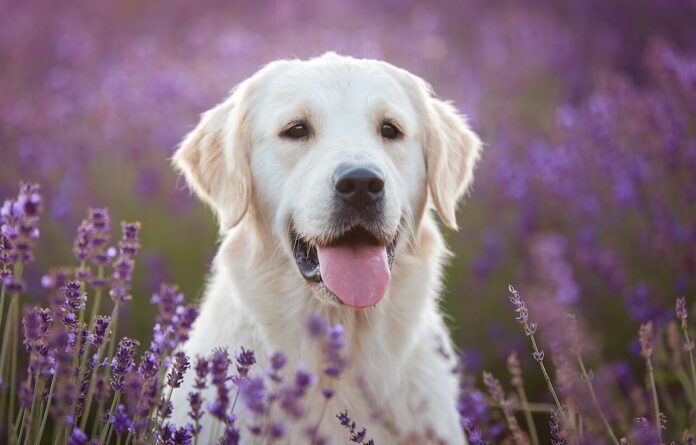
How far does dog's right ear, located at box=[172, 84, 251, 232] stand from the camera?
9.04 feet

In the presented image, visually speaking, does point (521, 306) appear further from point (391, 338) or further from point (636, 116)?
point (636, 116)

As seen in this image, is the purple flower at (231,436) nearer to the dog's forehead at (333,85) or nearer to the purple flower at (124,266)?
the purple flower at (124,266)

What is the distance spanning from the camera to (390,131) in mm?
2740

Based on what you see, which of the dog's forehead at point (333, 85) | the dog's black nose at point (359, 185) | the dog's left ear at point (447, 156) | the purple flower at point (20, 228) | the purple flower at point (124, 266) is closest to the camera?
the purple flower at point (20, 228)

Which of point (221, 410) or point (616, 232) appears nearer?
point (221, 410)

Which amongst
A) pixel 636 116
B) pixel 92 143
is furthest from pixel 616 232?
pixel 92 143

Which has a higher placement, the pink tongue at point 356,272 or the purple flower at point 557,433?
the pink tongue at point 356,272

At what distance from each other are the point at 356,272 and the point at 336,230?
167 mm

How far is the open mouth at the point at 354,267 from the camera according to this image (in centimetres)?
246

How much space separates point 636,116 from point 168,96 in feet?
10.3

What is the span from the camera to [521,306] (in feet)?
5.90

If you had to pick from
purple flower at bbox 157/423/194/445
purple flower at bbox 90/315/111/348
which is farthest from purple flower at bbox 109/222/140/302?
purple flower at bbox 157/423/194/445

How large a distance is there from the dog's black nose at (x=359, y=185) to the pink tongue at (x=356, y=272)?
0.66ft

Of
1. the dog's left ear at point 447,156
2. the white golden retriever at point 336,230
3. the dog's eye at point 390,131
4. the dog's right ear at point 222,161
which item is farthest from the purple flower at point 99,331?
the dog's left ear at point 447,156
